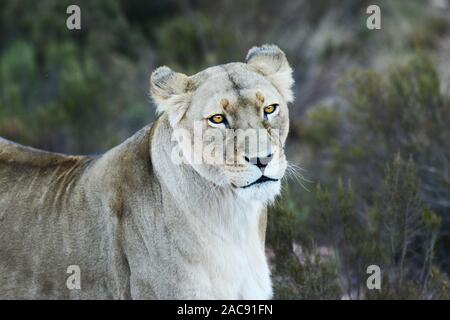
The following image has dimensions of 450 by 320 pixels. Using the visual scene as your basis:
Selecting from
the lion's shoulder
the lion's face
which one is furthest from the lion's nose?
the lion's shoulder

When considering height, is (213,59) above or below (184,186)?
above

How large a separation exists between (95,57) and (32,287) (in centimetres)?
1166

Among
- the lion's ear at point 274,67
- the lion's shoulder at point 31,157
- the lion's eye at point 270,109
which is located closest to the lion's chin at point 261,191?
the lion's eye at point 270,109

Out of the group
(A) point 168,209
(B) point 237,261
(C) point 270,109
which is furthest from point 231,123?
(B) point 237,261

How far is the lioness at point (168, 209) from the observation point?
4109 millimetres

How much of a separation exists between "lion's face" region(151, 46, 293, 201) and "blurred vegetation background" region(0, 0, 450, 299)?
68 cm

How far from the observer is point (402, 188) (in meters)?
6.15

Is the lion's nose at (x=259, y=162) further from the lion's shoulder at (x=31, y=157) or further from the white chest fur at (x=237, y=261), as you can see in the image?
the lion's shoulder at (x=31, y=157)

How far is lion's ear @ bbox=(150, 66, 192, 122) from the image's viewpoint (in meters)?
4.29

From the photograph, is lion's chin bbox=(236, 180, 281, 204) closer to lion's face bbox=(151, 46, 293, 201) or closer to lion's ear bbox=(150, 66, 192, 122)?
lion's face bbox=(151, 46, 293, 201)

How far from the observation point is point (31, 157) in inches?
190

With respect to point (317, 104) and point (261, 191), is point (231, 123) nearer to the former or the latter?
point (261, 191)
